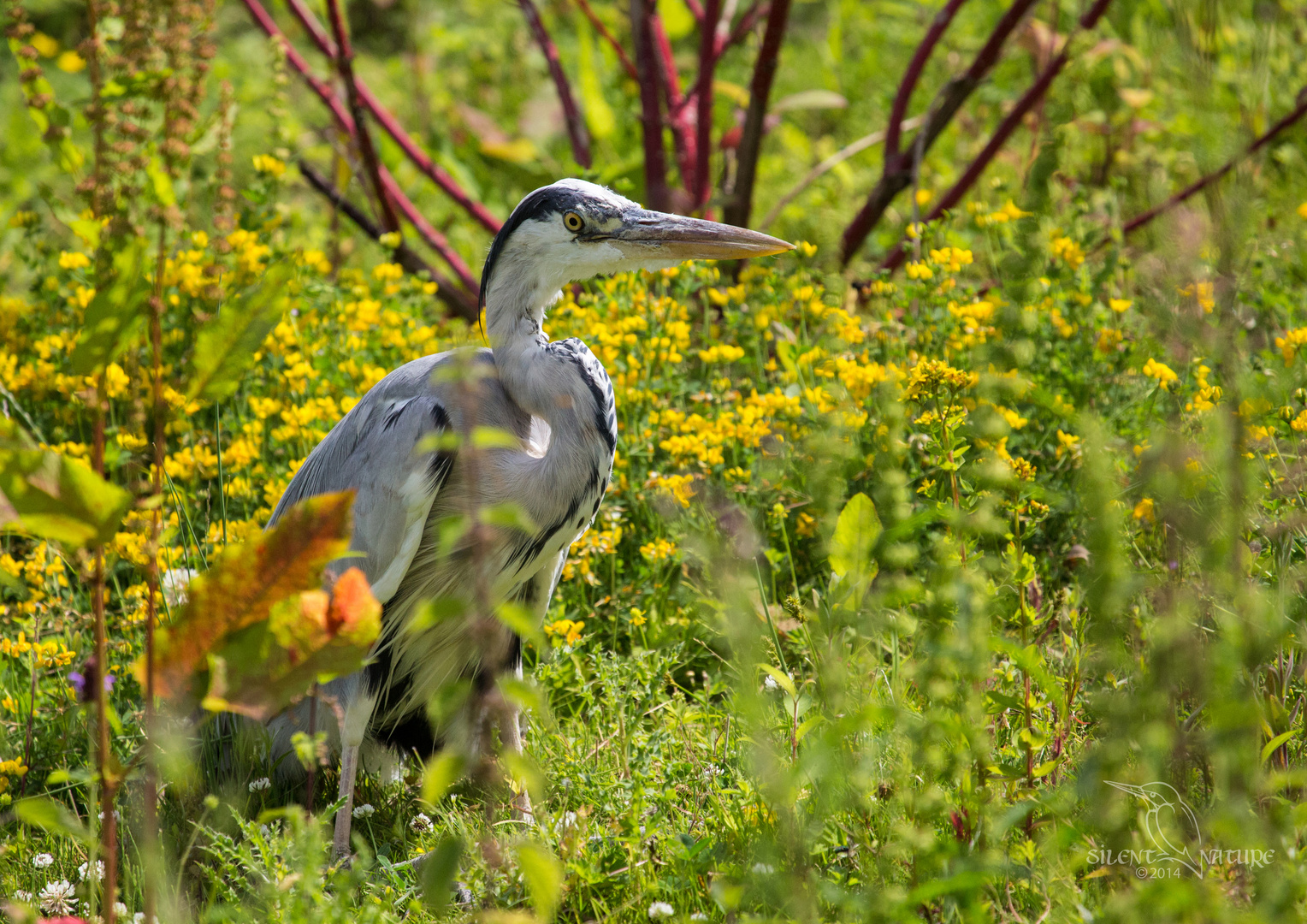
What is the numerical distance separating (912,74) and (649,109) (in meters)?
1.05

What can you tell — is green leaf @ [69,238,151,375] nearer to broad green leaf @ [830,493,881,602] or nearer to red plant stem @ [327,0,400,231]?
broad green leaf @ [830,493,881,602]

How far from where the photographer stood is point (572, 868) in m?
2.13

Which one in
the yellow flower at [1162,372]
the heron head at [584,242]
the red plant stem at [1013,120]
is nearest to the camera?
the yellow flower at [1162,372]

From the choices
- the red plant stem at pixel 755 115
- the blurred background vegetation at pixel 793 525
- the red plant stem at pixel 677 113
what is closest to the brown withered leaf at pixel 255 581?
the blurred background vegetation at pixel 793 525

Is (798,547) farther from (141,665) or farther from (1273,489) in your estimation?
(141,665)

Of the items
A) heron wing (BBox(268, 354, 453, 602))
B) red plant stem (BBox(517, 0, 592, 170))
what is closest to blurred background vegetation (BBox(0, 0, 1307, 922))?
red plant stem (BBox(517, 0, 592, 170))

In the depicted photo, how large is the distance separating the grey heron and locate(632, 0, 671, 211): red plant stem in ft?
4.94

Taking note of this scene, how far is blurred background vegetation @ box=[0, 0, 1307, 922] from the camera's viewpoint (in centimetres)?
161

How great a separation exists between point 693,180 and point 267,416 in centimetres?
200

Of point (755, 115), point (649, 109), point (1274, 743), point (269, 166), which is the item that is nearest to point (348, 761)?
point (1274, 743)

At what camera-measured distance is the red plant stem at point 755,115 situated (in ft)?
12.5

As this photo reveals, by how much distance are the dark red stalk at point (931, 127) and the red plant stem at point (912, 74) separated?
3.6 inches

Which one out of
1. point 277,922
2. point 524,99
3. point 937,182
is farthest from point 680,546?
point 524,99

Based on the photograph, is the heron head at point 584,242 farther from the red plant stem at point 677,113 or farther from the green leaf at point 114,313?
the red plant stem at point 677,113
